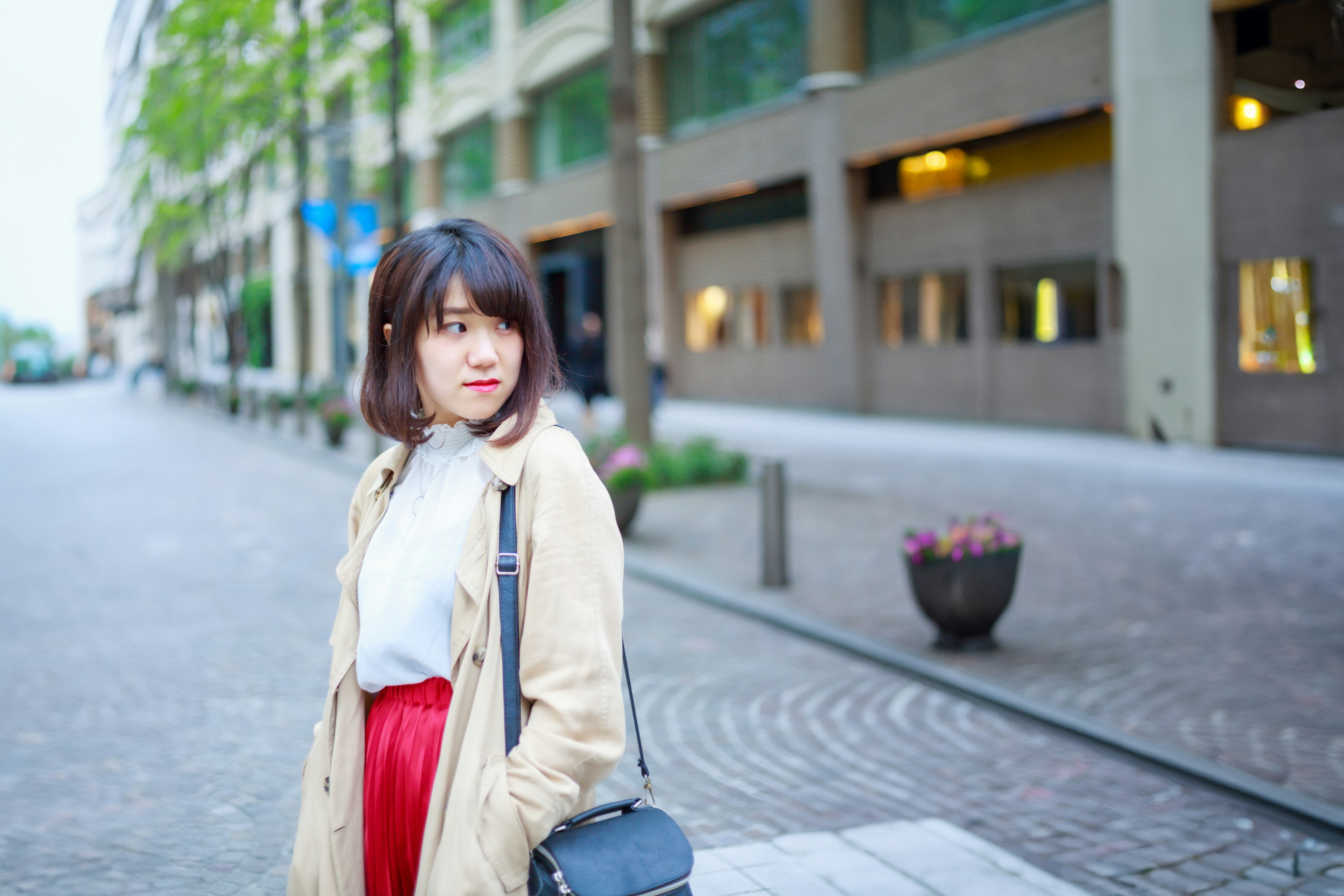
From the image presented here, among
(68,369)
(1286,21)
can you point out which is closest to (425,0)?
(1286,21)

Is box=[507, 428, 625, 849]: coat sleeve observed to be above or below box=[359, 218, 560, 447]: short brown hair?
below

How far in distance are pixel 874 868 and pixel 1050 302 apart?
58.8 ft

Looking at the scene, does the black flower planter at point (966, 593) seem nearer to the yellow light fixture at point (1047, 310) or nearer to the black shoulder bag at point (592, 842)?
the black shoulder bag at point (592, 842)

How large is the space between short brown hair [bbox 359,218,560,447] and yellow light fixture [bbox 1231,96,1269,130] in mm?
16575

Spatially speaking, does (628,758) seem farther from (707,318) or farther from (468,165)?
(468,165)

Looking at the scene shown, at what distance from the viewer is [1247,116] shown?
658 inches

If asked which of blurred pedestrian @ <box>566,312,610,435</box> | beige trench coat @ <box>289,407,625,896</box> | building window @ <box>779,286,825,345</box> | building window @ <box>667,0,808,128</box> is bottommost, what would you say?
beige trench coat @ <box>289,407,625,896</box>

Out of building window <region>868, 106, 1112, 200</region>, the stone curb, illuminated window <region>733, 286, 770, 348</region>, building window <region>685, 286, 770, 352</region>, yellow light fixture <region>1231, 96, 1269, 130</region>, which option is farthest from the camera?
building window <region>685, 286, 770, 352</region>

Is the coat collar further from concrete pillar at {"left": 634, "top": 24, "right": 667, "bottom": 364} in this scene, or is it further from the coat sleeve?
concrete pillar at {"left": 634, "top": 24, "right": 667, "bottom": 364}

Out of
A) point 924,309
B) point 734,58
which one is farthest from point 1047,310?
point 734,58

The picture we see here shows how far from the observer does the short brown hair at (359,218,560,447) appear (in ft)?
6.87

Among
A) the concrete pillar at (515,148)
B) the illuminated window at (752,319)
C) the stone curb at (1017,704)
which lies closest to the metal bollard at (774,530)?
the stone curb at (1017,704)

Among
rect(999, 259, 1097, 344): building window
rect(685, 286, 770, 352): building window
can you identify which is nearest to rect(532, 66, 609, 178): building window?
rect(685, 286, 770, 352): building window

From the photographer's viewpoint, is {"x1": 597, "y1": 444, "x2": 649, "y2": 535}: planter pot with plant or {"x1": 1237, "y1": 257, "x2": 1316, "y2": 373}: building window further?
{"x1": 1237, "y1": 257, "x2": 1316, "y2": 373}: building window
